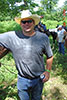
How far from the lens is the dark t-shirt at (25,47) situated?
5.25 feet

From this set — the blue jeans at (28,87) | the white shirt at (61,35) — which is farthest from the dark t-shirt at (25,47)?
the white shirt at (61,35)

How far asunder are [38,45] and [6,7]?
3387mm

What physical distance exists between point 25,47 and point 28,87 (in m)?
0.67

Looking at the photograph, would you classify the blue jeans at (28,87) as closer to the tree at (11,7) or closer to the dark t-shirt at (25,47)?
the dark t-shirt at (25,47)

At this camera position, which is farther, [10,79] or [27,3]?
[27,3]

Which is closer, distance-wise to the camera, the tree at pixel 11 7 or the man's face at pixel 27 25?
the man's face at pixel 27 25

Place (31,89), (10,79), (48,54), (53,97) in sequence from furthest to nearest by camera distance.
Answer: (10,79) < (53,97) < (31,89) < (48,54)

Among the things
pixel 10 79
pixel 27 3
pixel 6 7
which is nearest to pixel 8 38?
pixel 10 79

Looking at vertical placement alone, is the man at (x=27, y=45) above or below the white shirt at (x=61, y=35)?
above

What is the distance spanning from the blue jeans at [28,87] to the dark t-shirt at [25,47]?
18 centimetres

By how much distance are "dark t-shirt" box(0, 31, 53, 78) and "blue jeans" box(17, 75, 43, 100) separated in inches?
6.9

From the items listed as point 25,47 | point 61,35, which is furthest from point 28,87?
point 61,35

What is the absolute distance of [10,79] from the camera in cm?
373

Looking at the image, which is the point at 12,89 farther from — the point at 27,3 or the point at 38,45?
the point at 27,3
